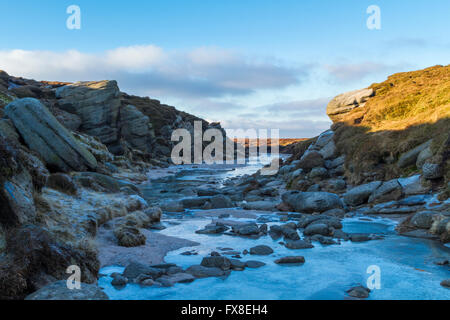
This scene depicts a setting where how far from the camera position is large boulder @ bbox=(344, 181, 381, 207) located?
16250 millimetres

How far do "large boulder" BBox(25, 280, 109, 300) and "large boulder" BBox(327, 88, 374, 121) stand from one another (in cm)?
2762

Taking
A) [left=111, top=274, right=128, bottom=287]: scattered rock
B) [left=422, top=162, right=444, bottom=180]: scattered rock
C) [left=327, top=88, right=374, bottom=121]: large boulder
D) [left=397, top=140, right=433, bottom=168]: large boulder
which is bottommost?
[left=111, top=274, right=128, bottom=287]: scattered rock

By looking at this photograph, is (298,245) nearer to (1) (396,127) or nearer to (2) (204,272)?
(2) (204,272)

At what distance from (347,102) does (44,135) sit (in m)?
23.6

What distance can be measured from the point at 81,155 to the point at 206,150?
206 ft

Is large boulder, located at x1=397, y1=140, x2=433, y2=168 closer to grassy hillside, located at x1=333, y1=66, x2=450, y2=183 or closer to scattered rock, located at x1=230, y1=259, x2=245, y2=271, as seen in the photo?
grassy hillside, located at x1=333, y1=66, x2=450, y2=183

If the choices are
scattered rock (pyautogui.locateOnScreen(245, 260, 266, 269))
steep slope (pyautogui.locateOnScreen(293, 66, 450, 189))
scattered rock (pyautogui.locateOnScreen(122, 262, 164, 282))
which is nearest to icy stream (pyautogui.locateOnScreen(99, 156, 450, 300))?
scattered rock (pyautogui.locateOnScreen(245, 260, 266, 269))

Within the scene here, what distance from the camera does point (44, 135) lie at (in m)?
15.6

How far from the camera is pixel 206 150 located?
79.8 m

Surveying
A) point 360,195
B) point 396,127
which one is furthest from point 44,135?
point 396,127

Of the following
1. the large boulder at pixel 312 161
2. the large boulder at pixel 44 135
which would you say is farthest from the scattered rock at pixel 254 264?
the large boulder at pixel 312 161
